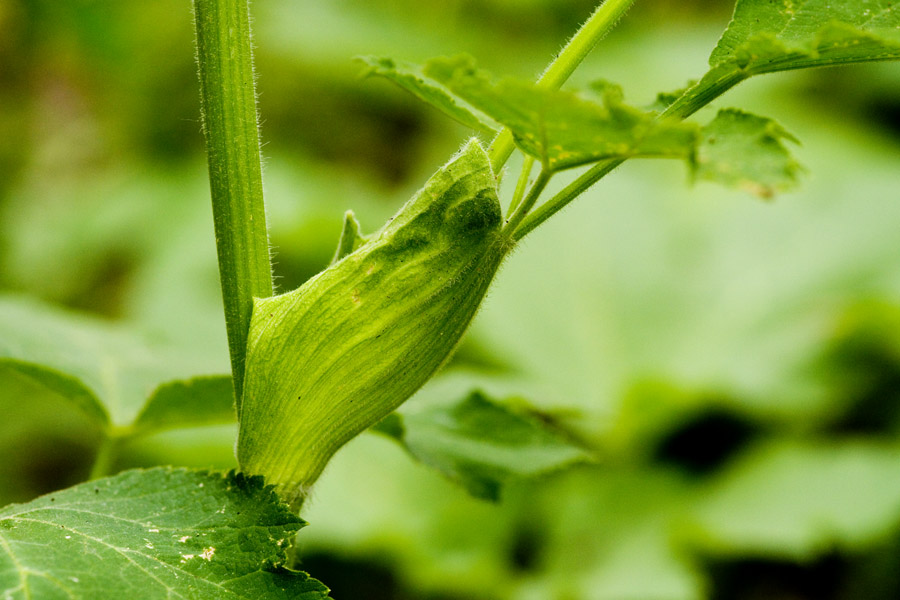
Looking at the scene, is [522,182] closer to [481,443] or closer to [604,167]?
[604,167]

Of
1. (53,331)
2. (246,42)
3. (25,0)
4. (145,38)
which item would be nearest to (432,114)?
(145,38)

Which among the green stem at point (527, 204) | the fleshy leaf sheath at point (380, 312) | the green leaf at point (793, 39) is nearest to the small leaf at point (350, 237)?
the fleshy leaf sheath at point (380, 312)

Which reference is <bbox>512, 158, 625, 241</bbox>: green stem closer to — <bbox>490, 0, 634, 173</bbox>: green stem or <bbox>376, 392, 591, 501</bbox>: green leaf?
<bbox>490, 0, 634, 173</bbox>: green stem

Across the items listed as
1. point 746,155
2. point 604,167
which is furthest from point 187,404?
point 746,155

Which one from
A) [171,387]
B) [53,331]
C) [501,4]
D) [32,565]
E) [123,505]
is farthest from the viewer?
[501,4]

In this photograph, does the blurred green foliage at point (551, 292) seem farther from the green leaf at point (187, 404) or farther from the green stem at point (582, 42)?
the green stem at point (582, 42)

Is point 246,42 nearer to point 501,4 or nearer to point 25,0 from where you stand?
point 25,0
